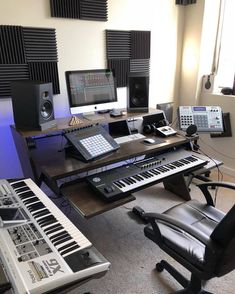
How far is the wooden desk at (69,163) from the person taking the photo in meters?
1.48

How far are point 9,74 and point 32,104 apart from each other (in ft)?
1.86

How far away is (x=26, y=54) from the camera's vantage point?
6.89 feet

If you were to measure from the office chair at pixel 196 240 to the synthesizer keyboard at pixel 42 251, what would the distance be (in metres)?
0.47

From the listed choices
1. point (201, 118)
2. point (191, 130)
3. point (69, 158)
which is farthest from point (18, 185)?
point (201, 118)

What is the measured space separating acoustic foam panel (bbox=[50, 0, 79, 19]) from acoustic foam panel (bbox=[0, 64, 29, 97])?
0.54 metres

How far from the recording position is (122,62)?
2.68 m

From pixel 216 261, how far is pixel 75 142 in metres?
1.12

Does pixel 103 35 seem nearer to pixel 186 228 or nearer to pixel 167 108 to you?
pixel 167 108

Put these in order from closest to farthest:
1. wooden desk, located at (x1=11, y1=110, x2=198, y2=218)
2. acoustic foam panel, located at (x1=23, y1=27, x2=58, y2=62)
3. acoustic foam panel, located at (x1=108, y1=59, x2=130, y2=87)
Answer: wooden desk, located at (x1=11, y1=110, x2=198, y2=218) → acoustic foam panel, located at (x1=23, y1=27, x2=58, y2=62) → acoustic foam panel, located at (x1=108, y1=59, x2=130, y2=87)

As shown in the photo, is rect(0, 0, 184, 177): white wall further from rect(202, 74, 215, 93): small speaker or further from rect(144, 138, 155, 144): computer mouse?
rect(144, 138, 155, 144): computer mouse

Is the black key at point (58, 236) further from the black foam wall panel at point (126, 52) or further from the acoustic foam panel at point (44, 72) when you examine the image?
the black foam wall panel at point (126, 52)

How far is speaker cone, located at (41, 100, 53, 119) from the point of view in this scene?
5.94 feet

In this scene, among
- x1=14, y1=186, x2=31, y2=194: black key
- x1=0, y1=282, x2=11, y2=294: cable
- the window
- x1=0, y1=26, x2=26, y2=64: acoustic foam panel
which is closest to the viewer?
x1=0, y1=282, x2=11, y2=294: cable

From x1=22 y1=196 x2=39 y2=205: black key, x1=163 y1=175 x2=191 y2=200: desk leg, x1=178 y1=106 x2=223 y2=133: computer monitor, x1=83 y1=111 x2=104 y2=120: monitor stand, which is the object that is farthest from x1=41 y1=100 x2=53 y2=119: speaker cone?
x1=163 y1=175 x2=191 y2=200: desk leg
